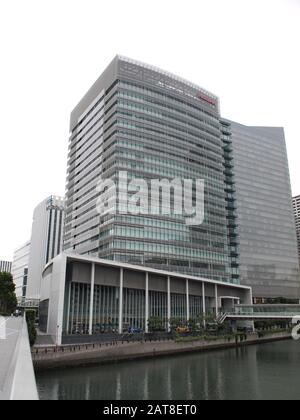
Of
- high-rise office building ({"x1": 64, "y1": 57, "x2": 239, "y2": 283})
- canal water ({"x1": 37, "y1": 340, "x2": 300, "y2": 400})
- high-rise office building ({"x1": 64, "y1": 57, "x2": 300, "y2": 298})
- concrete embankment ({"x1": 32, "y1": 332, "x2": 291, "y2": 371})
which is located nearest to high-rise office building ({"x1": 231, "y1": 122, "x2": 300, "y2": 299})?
high-rise office building ({"x1": 64, "y1": 57, "x2": 300, "y2": 298})

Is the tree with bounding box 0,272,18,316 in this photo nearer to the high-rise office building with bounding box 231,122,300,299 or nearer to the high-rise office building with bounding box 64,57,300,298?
the high-rise office building with bounding box 64,57,300,298

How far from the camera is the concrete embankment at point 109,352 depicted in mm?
47531

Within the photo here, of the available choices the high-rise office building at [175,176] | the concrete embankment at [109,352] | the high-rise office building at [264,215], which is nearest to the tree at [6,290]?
the high-rise office building at [175,176]

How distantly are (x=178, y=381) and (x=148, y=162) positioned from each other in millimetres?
82146

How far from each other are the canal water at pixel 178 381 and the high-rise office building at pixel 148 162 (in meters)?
52.8

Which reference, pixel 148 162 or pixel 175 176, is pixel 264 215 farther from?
pixel 148 162

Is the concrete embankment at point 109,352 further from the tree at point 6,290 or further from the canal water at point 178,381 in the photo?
the tree at point 6,290

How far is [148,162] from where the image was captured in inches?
4547

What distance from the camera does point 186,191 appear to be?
408 ft

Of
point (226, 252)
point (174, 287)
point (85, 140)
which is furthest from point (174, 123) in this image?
point (174, 287)

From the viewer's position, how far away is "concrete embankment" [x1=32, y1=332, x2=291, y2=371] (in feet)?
156

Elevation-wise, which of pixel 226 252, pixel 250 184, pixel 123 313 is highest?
pixel 250 184

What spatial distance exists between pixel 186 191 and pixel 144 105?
32771 mm

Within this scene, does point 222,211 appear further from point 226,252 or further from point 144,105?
point 144,105
